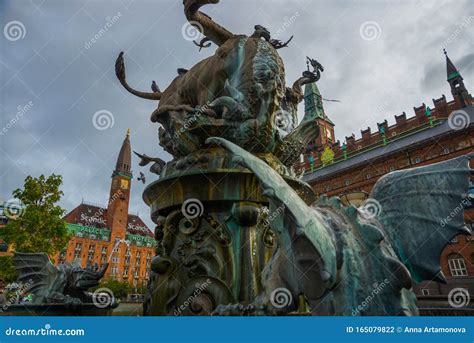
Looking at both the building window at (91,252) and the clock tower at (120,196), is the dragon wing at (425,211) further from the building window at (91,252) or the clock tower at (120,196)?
the building window at (91,252)

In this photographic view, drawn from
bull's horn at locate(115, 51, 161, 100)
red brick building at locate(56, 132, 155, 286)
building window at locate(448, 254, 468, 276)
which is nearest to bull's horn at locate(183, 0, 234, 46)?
bull's horn at locate(115, 51, 161, 100)

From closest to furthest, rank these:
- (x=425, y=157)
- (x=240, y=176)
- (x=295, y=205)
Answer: (x=295, y=205) < (x=240, y=176) < (x=425, y=157)

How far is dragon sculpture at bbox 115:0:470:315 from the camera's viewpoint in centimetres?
166

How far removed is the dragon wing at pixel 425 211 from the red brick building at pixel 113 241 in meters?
57.6

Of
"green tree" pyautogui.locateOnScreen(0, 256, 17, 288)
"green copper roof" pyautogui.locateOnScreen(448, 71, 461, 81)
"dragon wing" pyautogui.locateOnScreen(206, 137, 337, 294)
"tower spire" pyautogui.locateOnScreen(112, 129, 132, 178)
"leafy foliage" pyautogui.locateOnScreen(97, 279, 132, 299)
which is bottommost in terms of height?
A: "dragon wing" pyautogui.locateOnScreen(206, 137, 337, 294)

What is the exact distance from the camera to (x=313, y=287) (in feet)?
5.79

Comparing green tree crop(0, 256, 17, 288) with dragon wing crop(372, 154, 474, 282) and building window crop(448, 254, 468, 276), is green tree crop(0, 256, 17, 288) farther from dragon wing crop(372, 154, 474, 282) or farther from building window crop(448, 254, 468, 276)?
building window crop(448, 254, 468, 276)

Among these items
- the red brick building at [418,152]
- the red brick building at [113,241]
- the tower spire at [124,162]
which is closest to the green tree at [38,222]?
the red brick building at [418,152]

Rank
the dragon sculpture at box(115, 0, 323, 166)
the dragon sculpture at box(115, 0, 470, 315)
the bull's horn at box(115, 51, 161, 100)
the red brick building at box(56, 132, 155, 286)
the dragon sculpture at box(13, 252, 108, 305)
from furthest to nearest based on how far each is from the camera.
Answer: the red brick building at box(56, 132, 155, 286) < the bull's horn at box(115, 51, 161, 100) < the dragon sculpture at box(13, 252, 108, 305) < the dragon sculpture at box(115, 0, 323, 166) < the dragon sculpture at box(115, 0, 470, 315)

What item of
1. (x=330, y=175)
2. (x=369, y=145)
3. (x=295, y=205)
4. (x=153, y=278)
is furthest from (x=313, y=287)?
(x=369, y=145)

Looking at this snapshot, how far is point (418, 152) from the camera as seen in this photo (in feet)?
105

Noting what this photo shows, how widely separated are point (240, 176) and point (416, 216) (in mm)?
1730

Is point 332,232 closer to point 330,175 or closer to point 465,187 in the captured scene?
point 465,187

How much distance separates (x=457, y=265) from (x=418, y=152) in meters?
12.1
